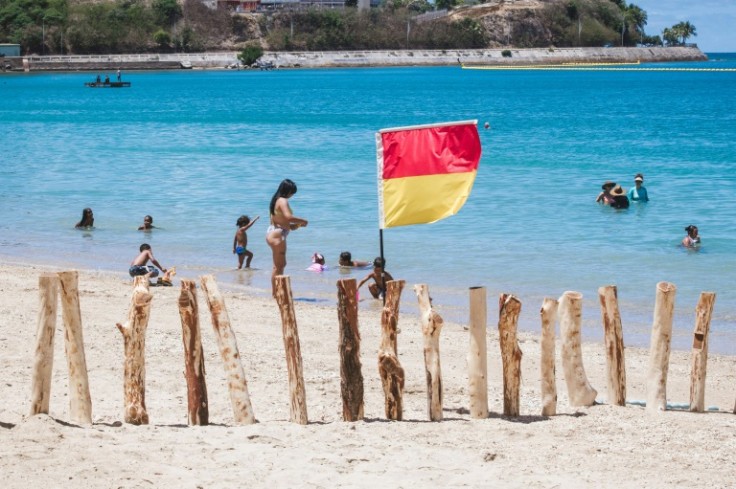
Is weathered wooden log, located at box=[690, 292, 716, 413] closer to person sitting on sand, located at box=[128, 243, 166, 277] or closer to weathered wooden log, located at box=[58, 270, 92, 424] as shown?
weathered wooden log, located at box=[58, 270, 92, 424]

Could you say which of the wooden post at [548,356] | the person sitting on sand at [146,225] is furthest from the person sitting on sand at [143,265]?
the wooden post at [548,356]

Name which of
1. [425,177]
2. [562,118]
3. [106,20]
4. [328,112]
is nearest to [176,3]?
[106,20]

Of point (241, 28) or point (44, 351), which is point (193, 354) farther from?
point (241, 28)

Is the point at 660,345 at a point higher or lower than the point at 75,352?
lower

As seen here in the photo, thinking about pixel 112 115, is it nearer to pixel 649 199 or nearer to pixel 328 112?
pixel 328 112

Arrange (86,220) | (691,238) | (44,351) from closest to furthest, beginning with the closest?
(44,351) → (691,238) → (86,220)

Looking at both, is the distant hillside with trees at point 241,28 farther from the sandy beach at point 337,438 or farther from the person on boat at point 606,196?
the sandy beach at point 337,438

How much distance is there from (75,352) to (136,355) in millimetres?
442

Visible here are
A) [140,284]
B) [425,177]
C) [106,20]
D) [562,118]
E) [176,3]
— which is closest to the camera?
[140,284]

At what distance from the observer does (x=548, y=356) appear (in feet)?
25.2

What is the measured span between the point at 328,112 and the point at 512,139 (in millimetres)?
23750

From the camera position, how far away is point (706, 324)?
7848mm

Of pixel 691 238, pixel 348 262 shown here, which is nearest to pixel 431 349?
pixel 348 262

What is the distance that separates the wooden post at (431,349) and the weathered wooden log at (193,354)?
170 centimetres
